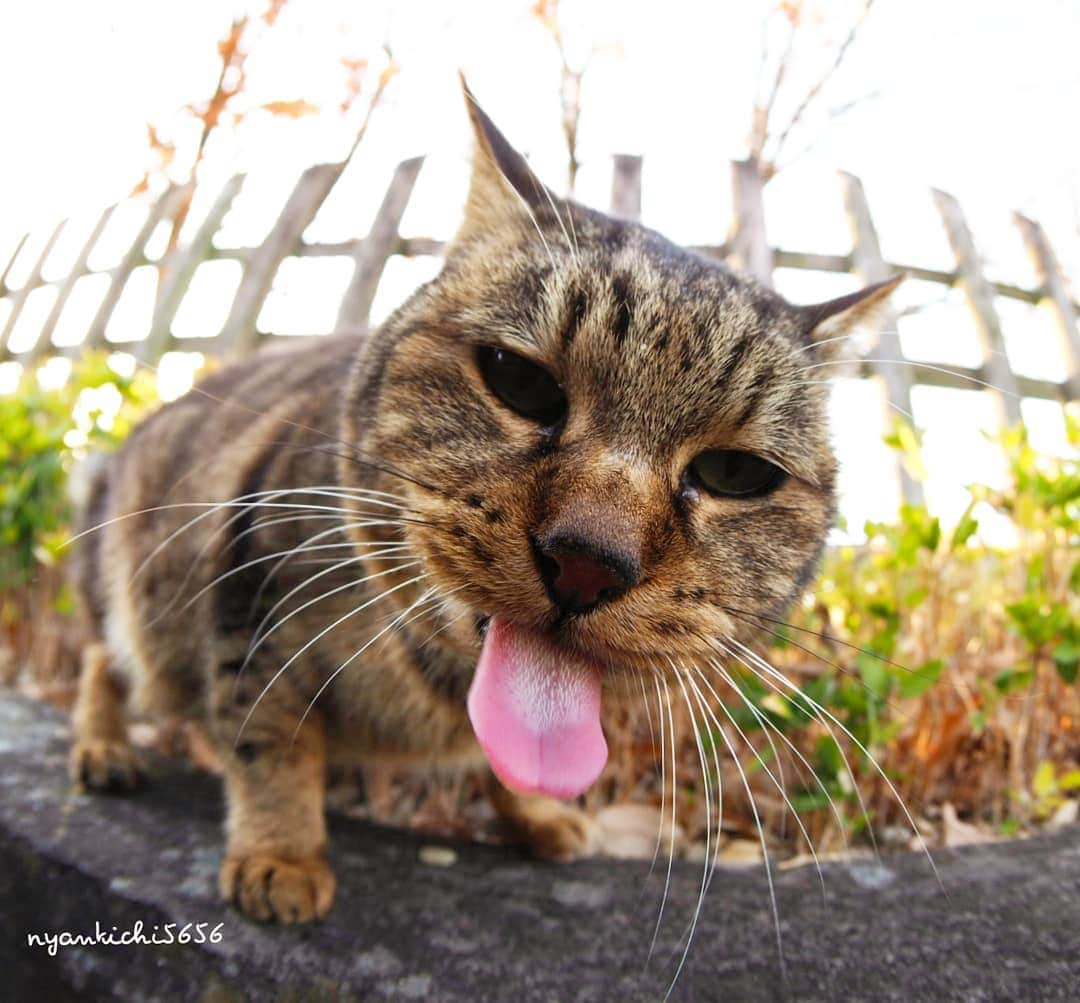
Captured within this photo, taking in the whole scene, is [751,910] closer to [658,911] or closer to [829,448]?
[658,911]

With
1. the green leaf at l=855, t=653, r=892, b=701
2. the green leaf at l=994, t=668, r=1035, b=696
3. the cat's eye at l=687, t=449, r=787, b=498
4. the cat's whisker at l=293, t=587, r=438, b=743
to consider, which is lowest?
the cat's whisker at l=293, t=587, r=438, b=743

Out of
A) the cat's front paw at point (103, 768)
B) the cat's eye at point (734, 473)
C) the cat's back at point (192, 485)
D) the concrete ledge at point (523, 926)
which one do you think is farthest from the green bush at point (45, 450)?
the cat's eye at point (734, 473)

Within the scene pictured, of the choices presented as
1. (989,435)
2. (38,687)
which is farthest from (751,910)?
(38,687)

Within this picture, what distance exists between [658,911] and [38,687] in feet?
8.97

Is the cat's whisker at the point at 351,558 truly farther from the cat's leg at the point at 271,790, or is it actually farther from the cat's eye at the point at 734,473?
the cat's eye at the point at 734,473

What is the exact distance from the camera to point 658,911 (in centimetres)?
146

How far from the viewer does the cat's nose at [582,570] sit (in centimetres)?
104

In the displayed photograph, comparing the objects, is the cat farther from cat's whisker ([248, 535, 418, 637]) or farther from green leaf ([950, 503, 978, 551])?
green leaf ([950, 503, 978, 551])

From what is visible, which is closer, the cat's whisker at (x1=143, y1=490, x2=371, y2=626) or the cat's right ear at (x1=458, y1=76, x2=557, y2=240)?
the cat's right ear at (x1=458, y1=76, x2=557, y2=240)

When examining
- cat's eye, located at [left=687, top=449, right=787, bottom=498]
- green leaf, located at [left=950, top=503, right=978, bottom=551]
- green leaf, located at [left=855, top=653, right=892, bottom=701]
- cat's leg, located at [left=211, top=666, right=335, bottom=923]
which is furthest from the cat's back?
green leaf, located at [left=950, top=503, right=978, bottom=551]

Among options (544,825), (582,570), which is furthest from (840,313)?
(544,825)

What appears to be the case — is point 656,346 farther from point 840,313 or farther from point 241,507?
point 241,507

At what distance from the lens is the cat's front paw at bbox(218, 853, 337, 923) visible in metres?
1.40

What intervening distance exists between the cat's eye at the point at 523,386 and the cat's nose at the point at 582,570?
0.29 m
